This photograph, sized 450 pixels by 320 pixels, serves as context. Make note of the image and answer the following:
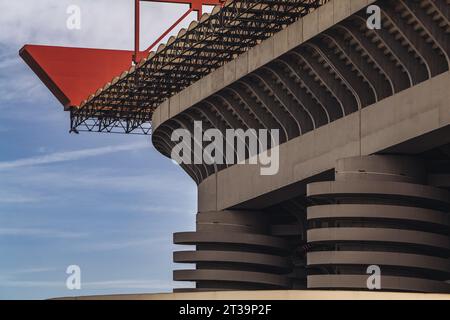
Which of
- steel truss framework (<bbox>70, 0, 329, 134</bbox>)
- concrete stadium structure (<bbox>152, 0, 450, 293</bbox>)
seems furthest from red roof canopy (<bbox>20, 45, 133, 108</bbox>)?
concrete stadium structure (<bbox>152, 0, 450, 293</bbox>)

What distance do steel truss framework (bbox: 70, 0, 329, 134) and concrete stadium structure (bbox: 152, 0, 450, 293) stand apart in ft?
5.62

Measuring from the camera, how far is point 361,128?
93000 mm

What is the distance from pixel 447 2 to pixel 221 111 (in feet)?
115

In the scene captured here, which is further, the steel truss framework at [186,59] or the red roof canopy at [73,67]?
the red roof canopy at [73,67]

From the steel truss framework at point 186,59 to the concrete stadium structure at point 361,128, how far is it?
171 cm

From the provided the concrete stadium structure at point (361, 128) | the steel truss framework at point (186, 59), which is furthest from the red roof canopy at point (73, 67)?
the concrete stadium structure at point (361, 128)

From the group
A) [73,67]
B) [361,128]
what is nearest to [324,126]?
[361,128]

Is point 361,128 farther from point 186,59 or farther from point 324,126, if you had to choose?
point 186,59

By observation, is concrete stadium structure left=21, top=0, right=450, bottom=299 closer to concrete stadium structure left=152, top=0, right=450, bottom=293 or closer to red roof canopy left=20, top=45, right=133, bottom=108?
concrete stadium structure left=152, top=0, right=450, bottom=293

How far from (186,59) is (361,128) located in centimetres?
2095

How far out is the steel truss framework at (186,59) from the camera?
97312 millimetres

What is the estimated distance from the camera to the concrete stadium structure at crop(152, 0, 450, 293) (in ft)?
283

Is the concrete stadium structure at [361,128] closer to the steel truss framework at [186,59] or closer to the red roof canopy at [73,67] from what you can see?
the steel truss framework at [186,59]
